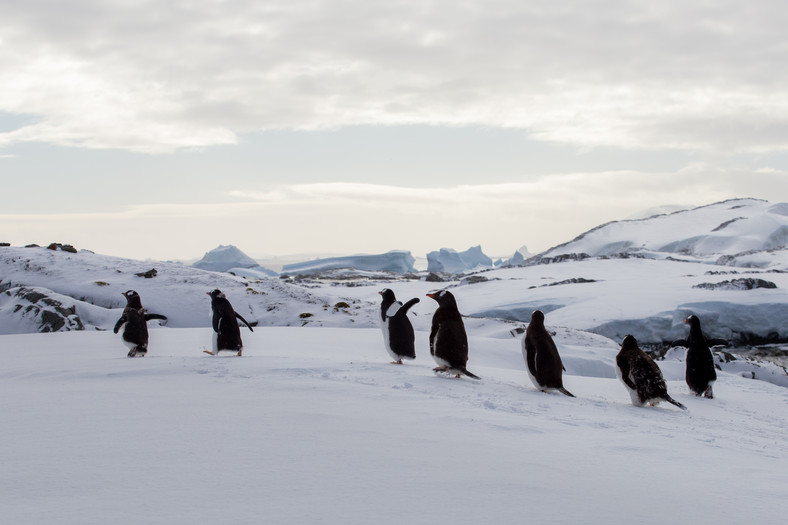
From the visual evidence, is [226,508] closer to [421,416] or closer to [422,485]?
[422,485]

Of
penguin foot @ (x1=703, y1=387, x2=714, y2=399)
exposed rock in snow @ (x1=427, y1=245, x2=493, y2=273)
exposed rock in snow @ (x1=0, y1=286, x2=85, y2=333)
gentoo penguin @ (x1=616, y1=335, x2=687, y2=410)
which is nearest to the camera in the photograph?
gentoo penguin @ (x1=616, y1=335, x2=687, y2=410)

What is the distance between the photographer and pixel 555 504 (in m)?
2.28

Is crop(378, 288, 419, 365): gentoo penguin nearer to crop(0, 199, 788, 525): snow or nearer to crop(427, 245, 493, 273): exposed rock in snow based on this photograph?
crop(0, 199, 788, 525): snow

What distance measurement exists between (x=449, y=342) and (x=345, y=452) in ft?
9.96

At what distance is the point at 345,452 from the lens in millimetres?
2740

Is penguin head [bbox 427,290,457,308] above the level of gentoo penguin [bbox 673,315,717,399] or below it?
above

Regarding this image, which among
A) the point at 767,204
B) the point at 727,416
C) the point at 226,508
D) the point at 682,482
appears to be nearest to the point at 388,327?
the point at 727,416

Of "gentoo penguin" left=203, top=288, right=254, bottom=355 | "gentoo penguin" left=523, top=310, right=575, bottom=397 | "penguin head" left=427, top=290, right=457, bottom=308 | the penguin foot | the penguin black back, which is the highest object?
"penguin head" left=427, top=290, right=457, bottom=308

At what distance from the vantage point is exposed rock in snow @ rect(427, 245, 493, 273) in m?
56.8

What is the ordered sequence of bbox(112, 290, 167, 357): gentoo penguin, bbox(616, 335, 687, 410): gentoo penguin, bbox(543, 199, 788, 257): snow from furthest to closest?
bbox(543, 199, 788, 257): snow < bbox(112, 290, 167, 357): gentoo penguin < bbox(616, 335, 687, 410): gentoo penguin

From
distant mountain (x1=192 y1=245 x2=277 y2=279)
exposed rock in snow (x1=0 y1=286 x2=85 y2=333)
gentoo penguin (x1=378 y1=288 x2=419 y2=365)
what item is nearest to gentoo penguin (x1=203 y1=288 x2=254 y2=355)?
gentoo penguin (x1=378 y1=288 x2=419 y2=365)

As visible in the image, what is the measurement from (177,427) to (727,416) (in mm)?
5134

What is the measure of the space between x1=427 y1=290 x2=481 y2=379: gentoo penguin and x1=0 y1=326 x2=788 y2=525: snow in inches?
16.8

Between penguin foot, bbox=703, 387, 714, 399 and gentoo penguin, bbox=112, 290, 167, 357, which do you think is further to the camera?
penguin foot, bbox=703, 387, 714, 399
